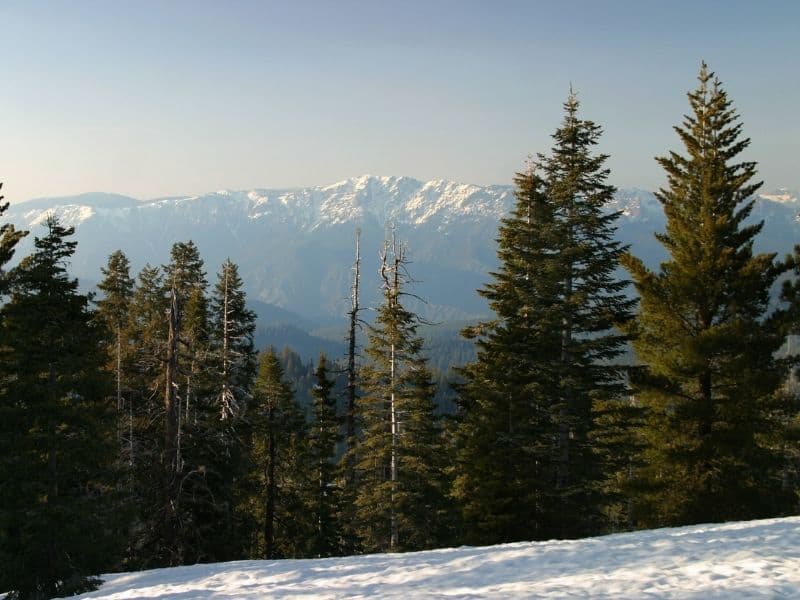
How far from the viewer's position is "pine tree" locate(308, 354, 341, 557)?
125ft

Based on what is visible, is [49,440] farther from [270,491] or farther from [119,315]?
[119,315]

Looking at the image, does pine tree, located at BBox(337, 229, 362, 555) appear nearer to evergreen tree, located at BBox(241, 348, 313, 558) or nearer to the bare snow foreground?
evergreen tree, located at BBox(241, 348, 313, 558)

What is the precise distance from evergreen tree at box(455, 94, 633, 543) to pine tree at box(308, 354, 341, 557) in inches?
704

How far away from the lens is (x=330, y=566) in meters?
14.6

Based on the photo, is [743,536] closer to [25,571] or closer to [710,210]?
[710,210]

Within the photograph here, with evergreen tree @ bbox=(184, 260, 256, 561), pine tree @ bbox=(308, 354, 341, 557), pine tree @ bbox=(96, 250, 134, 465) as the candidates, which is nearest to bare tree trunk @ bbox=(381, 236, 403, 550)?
evergreen tree @ bbox=(184, 260, 256, 561)

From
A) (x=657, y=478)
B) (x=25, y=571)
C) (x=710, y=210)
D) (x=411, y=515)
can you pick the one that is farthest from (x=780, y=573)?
(x=25, y=571)

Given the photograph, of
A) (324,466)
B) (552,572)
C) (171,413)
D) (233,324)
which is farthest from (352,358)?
(552,572)

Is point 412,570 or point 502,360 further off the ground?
point 502,360

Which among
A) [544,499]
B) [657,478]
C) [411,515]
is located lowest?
[411,515]

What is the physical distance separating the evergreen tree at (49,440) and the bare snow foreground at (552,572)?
7.77 feet

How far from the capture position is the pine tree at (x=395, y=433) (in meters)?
25.1

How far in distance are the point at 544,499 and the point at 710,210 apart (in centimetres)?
1077

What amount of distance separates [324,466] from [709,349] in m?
28.3
